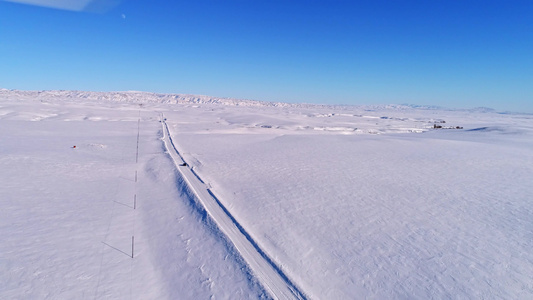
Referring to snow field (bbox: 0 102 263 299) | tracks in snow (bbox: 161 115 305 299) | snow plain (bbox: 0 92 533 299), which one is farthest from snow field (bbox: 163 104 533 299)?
snow field (bbox: 0 102 263 299)

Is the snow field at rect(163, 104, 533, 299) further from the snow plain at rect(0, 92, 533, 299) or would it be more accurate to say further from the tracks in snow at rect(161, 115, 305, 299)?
the tracks in snow at rect(161, 115, 305, 299)

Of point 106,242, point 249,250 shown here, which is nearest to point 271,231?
point 249,250

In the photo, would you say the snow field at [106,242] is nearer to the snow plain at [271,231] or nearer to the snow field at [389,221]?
the snow plain at [271,231]

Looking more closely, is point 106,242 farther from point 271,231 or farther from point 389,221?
point 389,221

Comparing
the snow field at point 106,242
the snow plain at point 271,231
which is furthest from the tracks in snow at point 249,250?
the snow field at point 106,242

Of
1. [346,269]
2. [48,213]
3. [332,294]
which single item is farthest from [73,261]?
[346,269]

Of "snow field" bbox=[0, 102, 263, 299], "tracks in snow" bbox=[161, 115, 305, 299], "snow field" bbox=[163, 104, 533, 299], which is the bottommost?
"snow field" bbox=[0, 102, 263, 299]

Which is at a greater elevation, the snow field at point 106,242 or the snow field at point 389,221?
the snow field at point 389,221

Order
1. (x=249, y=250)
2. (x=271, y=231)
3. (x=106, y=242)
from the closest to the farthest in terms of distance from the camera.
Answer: (x=249, y=250) → (x=106, y=242) → (x=271, y=231)

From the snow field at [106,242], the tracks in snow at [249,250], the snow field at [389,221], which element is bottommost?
the snow field at [106,242]
